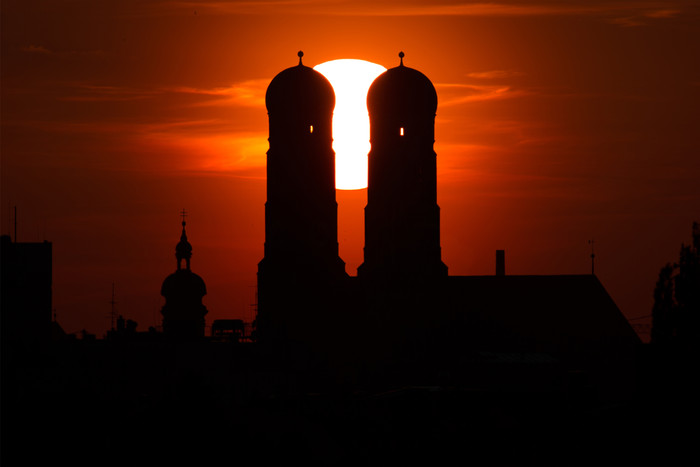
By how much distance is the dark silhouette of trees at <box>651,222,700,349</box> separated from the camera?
65.5 meters

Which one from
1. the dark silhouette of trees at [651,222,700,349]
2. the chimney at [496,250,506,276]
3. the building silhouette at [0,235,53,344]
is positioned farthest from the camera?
the chimney at [496,250,506,276]

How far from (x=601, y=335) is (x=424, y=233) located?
11.8 m

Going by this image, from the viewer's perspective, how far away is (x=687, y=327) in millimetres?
65375

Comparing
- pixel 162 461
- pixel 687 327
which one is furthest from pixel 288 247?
pixel 162 461

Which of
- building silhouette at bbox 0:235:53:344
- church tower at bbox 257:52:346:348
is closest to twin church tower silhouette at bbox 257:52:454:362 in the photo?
church tower at bbox 257:52:346:348

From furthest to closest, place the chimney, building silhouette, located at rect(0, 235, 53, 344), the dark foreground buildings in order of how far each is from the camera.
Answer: the chimney < building silhouette, located at rect(0, 235, 53, 344) < the dark foreground buildings

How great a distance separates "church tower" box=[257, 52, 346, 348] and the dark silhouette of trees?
981 inches

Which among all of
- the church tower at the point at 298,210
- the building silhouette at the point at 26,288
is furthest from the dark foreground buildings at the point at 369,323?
the building silhouette at the point at 26,288

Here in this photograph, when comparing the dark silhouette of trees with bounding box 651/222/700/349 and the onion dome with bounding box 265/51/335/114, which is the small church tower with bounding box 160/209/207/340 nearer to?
the onion dome with bounding box 265/51/335/114

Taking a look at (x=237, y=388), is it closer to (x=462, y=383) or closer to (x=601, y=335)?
(x=462, y=383)

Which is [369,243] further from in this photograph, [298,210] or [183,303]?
[183,303]

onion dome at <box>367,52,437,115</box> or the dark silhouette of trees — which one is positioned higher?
onion dome at <box>367,52,437,115</box>

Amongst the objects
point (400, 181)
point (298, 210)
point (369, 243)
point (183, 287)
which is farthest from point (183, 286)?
point (400, 181)

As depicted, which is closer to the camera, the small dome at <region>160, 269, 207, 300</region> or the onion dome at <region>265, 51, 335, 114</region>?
the onion dome at <region>265, 51, 335, 114</region>
